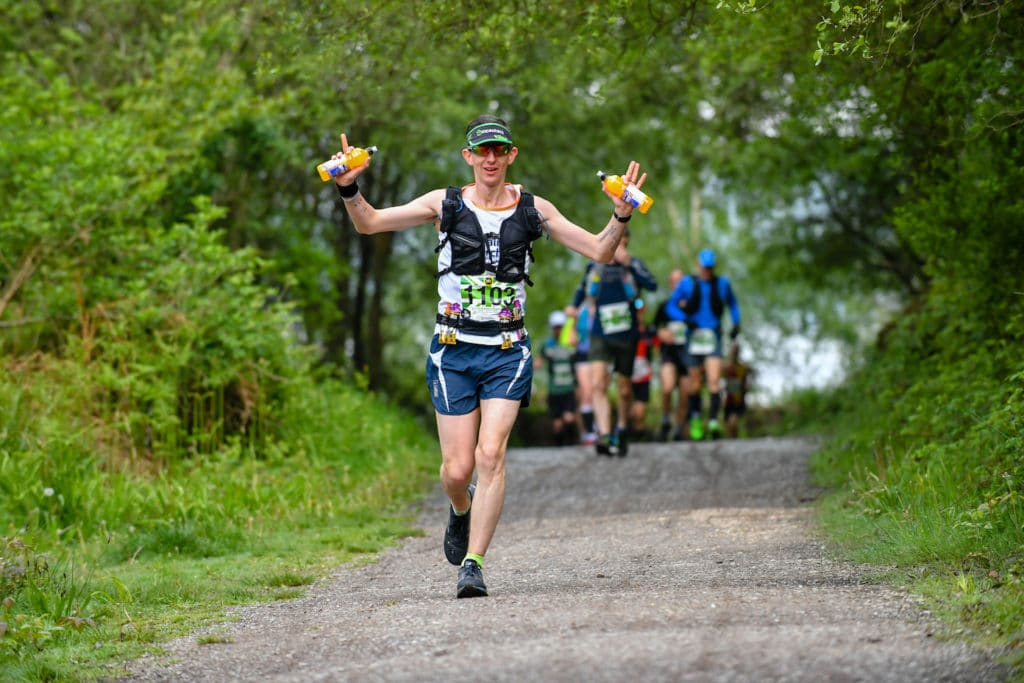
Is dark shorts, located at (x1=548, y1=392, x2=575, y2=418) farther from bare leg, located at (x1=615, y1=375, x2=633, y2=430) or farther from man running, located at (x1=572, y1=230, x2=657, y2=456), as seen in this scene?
man running, located at (x1=572, y1=230, x2=657, y2=456)

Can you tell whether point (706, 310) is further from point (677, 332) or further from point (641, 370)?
point (641, 370)

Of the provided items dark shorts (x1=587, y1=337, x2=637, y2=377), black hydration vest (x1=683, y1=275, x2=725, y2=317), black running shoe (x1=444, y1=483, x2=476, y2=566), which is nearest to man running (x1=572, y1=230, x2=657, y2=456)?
dark shorts (x1=587, y1=337, x2=637, y2=377)

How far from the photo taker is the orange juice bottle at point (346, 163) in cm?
697

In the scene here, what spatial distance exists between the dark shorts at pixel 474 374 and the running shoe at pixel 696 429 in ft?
37.1

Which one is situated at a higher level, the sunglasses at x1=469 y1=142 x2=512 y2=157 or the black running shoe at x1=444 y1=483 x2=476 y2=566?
the sunglasses at x1=469 y1=142 x2=512 y2=157

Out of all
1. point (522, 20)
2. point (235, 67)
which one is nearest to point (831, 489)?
point (522, 20)

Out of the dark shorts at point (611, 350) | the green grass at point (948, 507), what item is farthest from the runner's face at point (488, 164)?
the dark shorts at point (611, 350)

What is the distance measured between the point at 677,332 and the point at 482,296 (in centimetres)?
1153

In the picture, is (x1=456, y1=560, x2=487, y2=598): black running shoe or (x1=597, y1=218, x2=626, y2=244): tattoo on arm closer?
(x1=456, y1=560, x2=487, y2=598): black running shoe

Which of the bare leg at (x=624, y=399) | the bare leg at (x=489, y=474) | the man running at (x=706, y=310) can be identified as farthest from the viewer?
the man running at (x=706, y=310)

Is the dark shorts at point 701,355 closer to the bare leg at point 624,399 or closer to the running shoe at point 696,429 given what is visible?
the running shoe at point 696,429

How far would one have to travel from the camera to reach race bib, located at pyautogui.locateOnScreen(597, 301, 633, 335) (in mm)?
15117

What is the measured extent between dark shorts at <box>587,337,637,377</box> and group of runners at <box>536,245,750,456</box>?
Result: 0.4 inches

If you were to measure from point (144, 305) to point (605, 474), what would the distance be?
461cm
